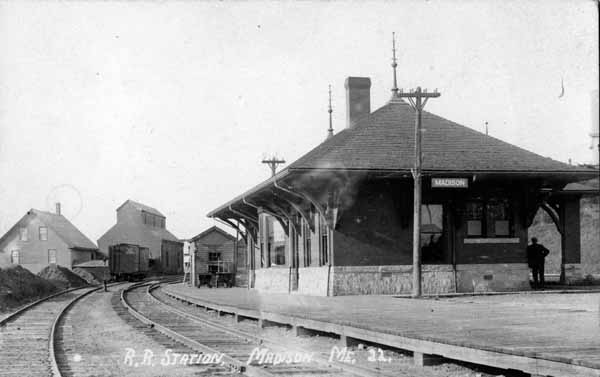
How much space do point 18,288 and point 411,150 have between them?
18168 mm

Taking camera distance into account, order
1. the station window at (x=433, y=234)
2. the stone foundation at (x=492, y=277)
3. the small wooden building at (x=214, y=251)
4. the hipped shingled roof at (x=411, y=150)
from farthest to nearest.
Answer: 1. the small wooden building at (x=214, y=251)
2. the station window at (x=433, y=234)
3. the stone foundation at (x=492, y=277)
4. the hipped shingled roof at (x=411, y=150)

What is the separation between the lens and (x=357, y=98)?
2384 cm

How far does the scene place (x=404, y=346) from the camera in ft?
26.2

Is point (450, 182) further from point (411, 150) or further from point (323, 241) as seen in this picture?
point (323, 241)

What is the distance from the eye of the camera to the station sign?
17.0 meters

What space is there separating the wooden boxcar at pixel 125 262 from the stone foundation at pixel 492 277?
36945mm

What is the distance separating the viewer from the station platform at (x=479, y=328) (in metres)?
6.13

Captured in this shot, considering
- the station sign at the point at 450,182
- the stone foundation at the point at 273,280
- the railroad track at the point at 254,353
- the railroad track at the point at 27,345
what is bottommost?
the railroad track at the point at 27,345

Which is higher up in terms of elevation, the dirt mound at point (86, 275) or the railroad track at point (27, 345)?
the railroad track at point (27, 345)

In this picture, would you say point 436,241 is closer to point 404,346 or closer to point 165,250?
point 404,346

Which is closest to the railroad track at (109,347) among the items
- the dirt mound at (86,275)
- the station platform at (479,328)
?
the station platform at (479,328)

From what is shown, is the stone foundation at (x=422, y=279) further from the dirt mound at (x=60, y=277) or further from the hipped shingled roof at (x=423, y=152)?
the dirt mound at (x=60, y=277)

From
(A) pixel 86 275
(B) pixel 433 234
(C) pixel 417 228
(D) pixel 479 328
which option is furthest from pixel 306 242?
(A) pixel 86 275

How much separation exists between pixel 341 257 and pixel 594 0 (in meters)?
12.4
